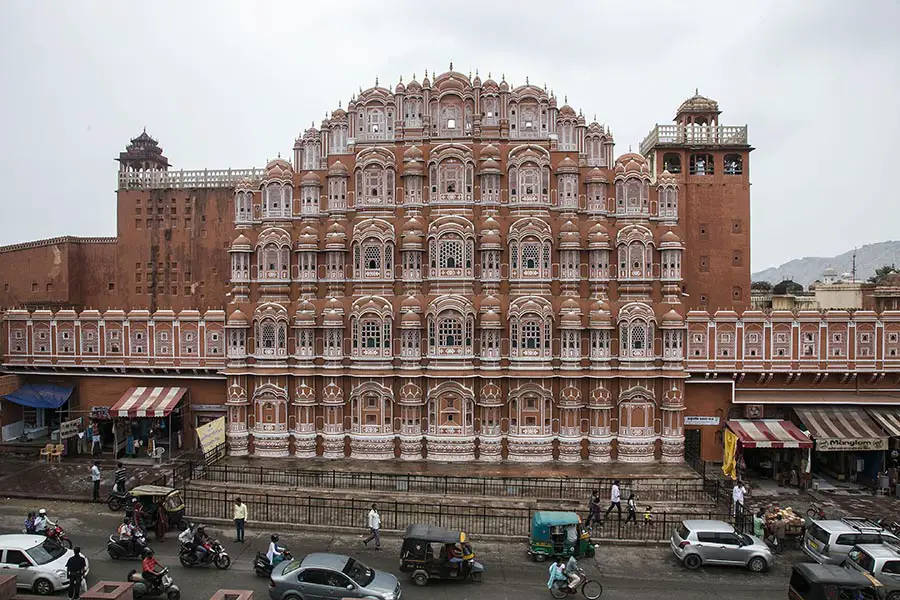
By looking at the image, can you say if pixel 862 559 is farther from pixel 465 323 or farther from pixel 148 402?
pixel 148 402

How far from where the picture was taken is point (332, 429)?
3591 cm

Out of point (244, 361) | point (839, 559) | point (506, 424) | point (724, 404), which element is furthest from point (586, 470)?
point (244, 361)

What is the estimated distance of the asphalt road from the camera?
21672 millimetres

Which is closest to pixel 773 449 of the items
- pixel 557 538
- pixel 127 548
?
pixel 557 538

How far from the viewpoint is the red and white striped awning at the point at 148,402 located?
36.0 meters

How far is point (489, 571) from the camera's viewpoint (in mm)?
23422

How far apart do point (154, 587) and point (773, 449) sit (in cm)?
3159

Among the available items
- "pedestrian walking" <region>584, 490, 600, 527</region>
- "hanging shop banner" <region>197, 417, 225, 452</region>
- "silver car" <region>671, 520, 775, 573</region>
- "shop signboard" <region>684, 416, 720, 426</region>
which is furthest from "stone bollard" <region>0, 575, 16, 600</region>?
"shop signboard" <region>684, 416, 720, 426</region>

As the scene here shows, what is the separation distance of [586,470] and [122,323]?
28.9 metres

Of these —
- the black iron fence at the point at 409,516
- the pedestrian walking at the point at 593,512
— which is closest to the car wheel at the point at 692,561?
the black iron fence at the point at 409,516

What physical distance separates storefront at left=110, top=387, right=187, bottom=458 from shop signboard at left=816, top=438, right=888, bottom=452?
3579cm

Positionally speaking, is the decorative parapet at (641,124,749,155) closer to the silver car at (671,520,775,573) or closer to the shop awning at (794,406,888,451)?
the shop awning at (794,406,888,451)

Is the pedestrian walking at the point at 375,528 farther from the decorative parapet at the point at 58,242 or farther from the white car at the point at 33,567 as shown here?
the decorative parapet at the point at 58,242

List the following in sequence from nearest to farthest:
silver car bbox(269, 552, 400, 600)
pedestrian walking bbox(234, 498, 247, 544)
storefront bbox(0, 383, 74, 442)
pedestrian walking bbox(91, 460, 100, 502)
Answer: silver car bbox(269, 552, 400, 600) → pedestrian walking bbox(234, 498, 247, 544) → pedestrian walking bbox(91, 460, 100, 502) → storefront bbox(0, 383, 74, 442)
